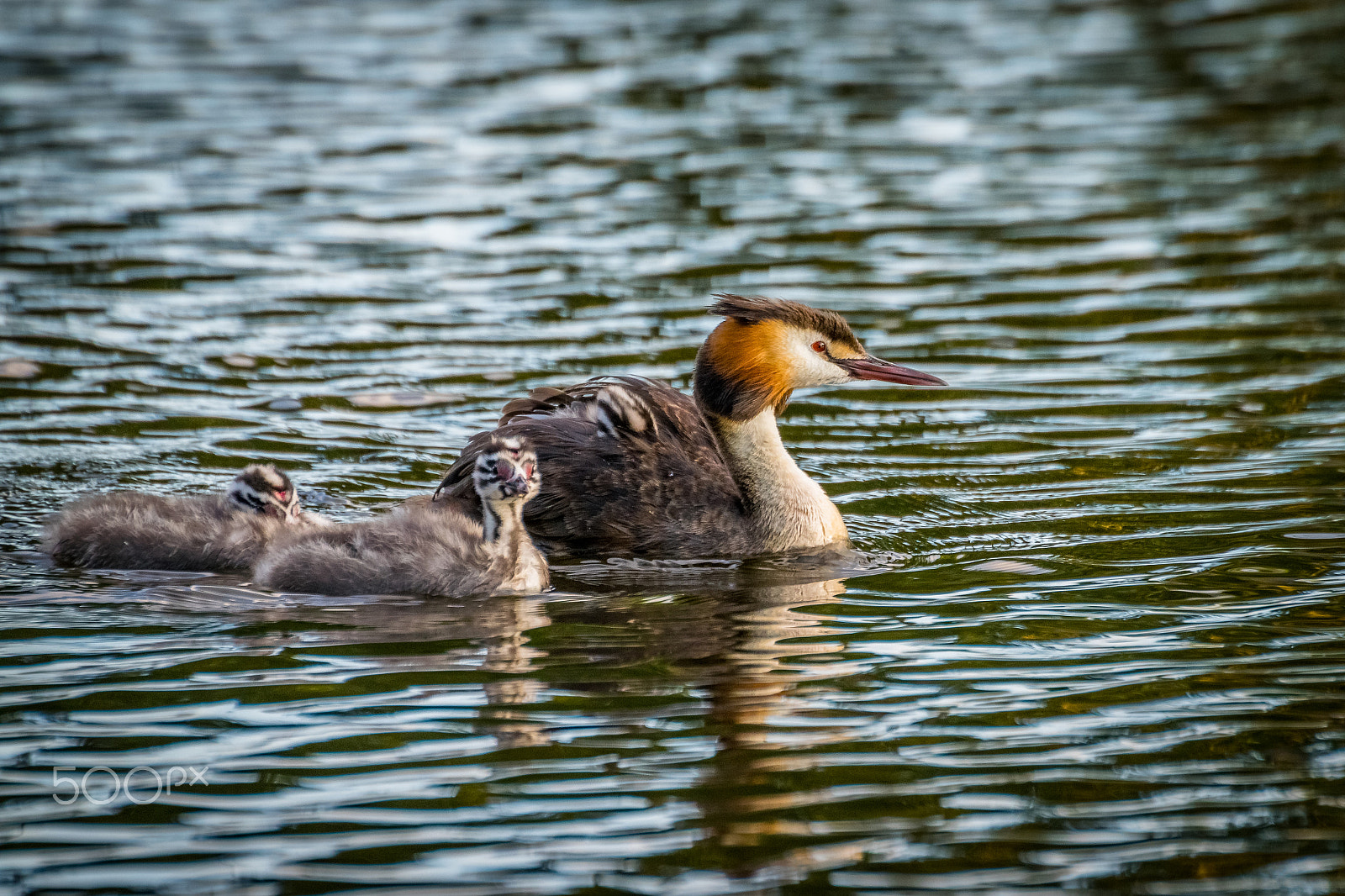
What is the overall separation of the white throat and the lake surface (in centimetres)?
29

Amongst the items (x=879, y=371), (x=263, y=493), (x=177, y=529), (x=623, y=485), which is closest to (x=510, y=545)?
(x=623, y=485)

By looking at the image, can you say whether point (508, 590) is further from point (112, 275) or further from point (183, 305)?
point (112, 275)

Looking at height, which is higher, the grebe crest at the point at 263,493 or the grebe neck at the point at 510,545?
the grebe crest at the point at 263,493

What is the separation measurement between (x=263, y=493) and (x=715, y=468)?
214 cm

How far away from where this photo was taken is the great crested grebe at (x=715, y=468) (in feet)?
25.8

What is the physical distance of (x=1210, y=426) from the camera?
9.41 m

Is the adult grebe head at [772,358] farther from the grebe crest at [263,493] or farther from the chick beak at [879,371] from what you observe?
the grebe crest at [263,493]

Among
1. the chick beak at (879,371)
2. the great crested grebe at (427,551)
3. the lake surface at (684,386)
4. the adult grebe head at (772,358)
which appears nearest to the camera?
the lake surface at (684,386)

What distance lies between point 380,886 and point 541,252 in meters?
8.69

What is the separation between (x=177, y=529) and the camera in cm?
738

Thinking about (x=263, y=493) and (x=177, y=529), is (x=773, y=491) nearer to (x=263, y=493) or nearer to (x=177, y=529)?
(x=263, y=493)

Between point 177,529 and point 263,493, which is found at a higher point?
point 263,493

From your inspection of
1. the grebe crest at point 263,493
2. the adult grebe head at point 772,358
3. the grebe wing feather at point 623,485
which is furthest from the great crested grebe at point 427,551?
the adult grebe head at point 772,358

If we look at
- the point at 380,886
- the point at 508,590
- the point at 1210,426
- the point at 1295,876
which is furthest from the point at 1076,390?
the point at 380,886
